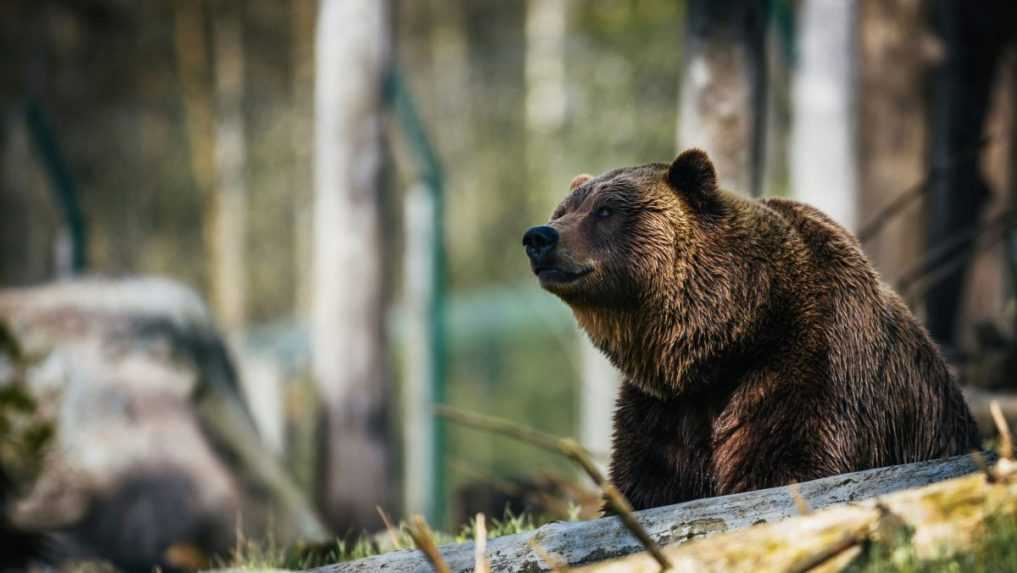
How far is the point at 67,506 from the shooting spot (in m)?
7.32

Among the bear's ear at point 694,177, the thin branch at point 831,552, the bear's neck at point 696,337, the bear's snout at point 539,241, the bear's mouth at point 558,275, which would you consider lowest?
the thin branch at point 831,552

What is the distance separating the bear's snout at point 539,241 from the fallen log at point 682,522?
0.97 meters

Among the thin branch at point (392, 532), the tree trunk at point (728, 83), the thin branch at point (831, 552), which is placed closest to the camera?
the thin branch at point (831, 552)

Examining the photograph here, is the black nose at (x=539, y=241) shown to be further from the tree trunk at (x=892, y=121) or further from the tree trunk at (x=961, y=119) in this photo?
the tree trunk at (x=961, y=119)

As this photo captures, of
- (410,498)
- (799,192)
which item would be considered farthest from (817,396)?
(410,498)

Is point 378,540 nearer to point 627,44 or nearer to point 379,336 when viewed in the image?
point 379,336

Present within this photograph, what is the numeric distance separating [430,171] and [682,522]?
543 cm

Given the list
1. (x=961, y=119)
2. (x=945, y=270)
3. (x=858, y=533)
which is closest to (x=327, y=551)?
(x=858, y=533)

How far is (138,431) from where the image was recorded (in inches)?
297

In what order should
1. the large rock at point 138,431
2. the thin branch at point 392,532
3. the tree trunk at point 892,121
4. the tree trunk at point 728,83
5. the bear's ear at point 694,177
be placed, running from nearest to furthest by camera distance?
the thin branch at point 392,532, the bear's ear at point 694,177, the tree trunk at point 728,83, the large rock at point 138,431, the tree trunk at point 892,121

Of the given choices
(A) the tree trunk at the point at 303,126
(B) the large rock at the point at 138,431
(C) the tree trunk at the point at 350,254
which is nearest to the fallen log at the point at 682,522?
(B) the large rock at the point at 138,431

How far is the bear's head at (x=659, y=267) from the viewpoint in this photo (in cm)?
394

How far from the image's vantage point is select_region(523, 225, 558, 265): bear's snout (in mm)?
3941

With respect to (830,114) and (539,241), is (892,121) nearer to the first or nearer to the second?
(830,114)
